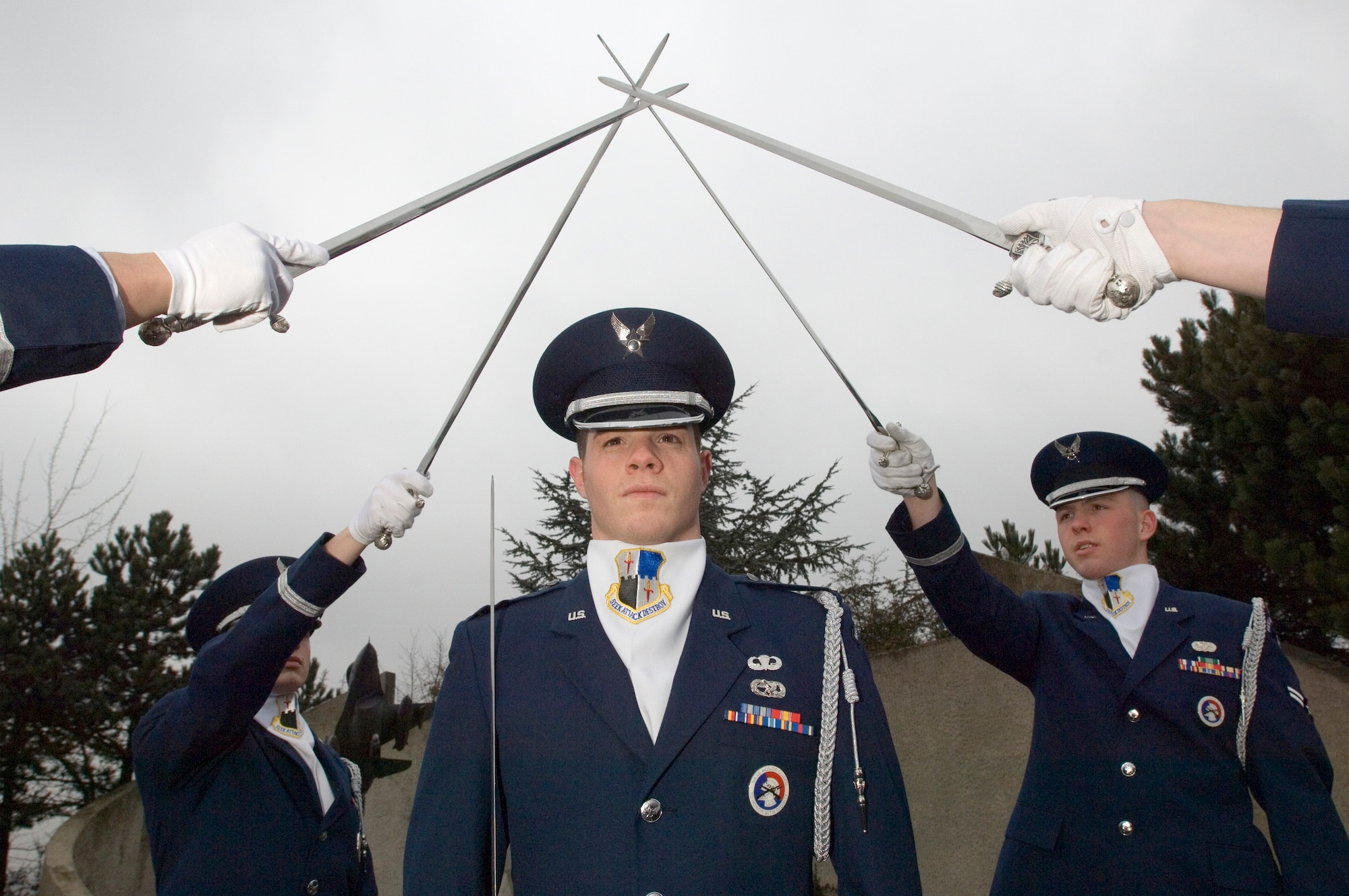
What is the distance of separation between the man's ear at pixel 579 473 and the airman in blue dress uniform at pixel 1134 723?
79 cm

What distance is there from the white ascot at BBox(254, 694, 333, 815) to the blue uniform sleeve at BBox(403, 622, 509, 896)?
131 cm

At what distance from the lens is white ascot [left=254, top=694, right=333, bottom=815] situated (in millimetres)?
3453

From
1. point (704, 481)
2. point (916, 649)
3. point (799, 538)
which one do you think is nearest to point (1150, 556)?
point (916, 649)

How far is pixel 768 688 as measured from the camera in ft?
7.84

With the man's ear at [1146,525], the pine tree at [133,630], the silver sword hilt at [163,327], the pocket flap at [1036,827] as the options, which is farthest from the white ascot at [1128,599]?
the pine tree at [133,630]

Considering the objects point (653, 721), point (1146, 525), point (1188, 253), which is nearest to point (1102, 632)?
point (1146, 525)

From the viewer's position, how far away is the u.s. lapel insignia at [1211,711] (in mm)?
3271

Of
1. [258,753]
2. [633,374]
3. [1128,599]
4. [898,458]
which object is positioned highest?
[633,374]

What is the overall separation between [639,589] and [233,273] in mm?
1117

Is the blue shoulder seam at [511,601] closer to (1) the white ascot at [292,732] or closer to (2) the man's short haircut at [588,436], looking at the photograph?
(2) the man's short haircut at [588,436]

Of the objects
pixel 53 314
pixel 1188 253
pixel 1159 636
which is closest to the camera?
pixel 53 314

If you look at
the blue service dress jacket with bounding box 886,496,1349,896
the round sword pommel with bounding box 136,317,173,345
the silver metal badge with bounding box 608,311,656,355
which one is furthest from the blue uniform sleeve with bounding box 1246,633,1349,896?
the round sword pommel with bounding box 136,317,173,345

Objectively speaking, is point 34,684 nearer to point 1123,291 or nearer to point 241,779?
point 241,779

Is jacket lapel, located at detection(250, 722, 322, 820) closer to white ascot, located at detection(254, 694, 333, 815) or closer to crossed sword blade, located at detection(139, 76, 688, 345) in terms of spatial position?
white ascot, located at detection(254, 694, 333, 815)
